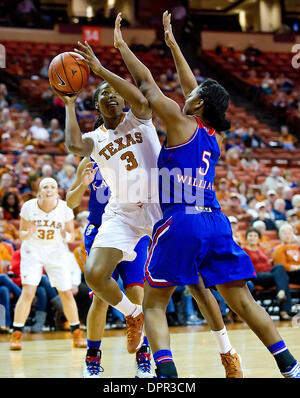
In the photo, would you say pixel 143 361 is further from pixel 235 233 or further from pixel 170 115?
pixel 235 233

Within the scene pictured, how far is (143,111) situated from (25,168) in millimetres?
7461

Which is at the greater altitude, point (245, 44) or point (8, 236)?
point (245, 44)

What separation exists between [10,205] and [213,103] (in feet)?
21.6

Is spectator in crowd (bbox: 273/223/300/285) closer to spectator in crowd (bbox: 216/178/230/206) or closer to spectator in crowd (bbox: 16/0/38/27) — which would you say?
spectator in crowd (bbox: 216/178/230/206)

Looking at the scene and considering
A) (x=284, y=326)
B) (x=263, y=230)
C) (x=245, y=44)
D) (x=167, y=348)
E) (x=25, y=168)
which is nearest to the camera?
(x=167, y=348)

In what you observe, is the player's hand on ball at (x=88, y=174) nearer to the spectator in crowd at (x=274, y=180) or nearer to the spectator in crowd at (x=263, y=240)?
the spectator in crowd at (x=263, y=240)

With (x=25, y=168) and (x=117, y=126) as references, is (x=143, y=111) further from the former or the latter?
(x=25, y=168)

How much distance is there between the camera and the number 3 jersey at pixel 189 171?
11.9 feet

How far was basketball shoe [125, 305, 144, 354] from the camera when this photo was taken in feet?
14.7

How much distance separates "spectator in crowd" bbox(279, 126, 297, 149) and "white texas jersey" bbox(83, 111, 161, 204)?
40.1ft

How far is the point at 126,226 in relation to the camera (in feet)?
14.0

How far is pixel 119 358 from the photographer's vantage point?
5.76 m
